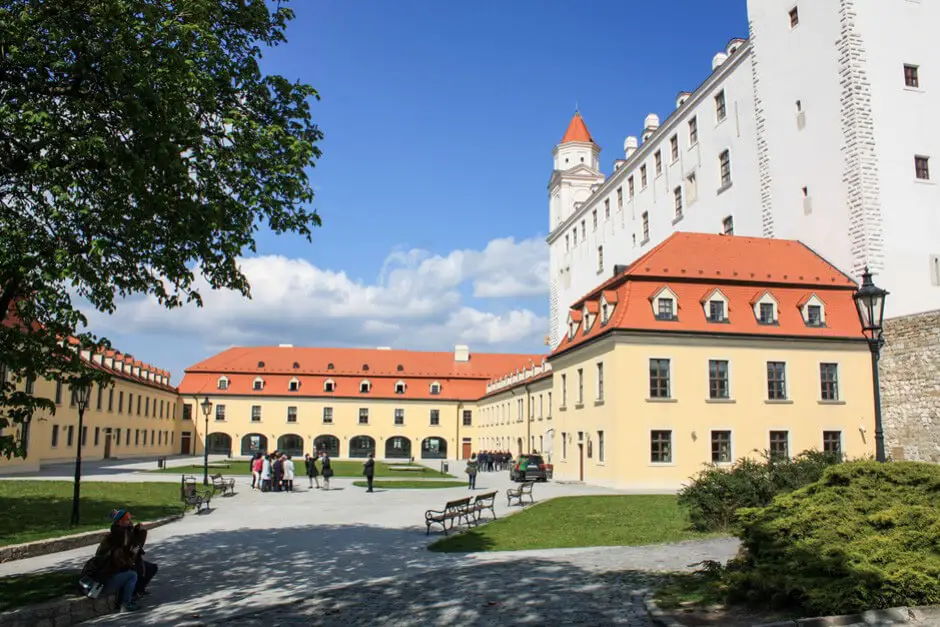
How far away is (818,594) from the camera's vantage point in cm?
768

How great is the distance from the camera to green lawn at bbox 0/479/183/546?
16.8 m

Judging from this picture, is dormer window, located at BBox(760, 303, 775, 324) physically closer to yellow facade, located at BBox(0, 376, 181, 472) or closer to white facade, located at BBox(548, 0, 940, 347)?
white facade, located at BBox(548, 0, 940, 347)

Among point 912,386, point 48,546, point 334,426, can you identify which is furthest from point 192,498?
point 334,426

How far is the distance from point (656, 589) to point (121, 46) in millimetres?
9614

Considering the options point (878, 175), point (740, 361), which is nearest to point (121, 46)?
point (740, 361)

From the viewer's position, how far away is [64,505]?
21.7m

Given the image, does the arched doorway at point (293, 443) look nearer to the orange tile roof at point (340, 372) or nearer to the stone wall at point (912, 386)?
the orange tile roof at point (340, 372)

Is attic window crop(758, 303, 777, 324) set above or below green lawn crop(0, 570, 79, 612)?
above

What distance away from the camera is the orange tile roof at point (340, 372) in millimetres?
75562

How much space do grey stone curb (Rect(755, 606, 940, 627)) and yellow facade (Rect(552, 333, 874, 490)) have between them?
24.1 metres

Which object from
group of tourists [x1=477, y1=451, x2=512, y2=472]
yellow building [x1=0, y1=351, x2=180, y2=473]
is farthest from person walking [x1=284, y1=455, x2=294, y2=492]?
group of tourists [x1=477, y1=451, x2=512, y2=472]

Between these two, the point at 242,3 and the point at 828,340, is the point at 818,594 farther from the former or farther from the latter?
the point at 828,340

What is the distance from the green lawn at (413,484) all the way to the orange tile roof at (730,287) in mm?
8745

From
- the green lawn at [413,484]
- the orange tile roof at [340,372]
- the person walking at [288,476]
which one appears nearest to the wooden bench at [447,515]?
the person walking at [288,476]
